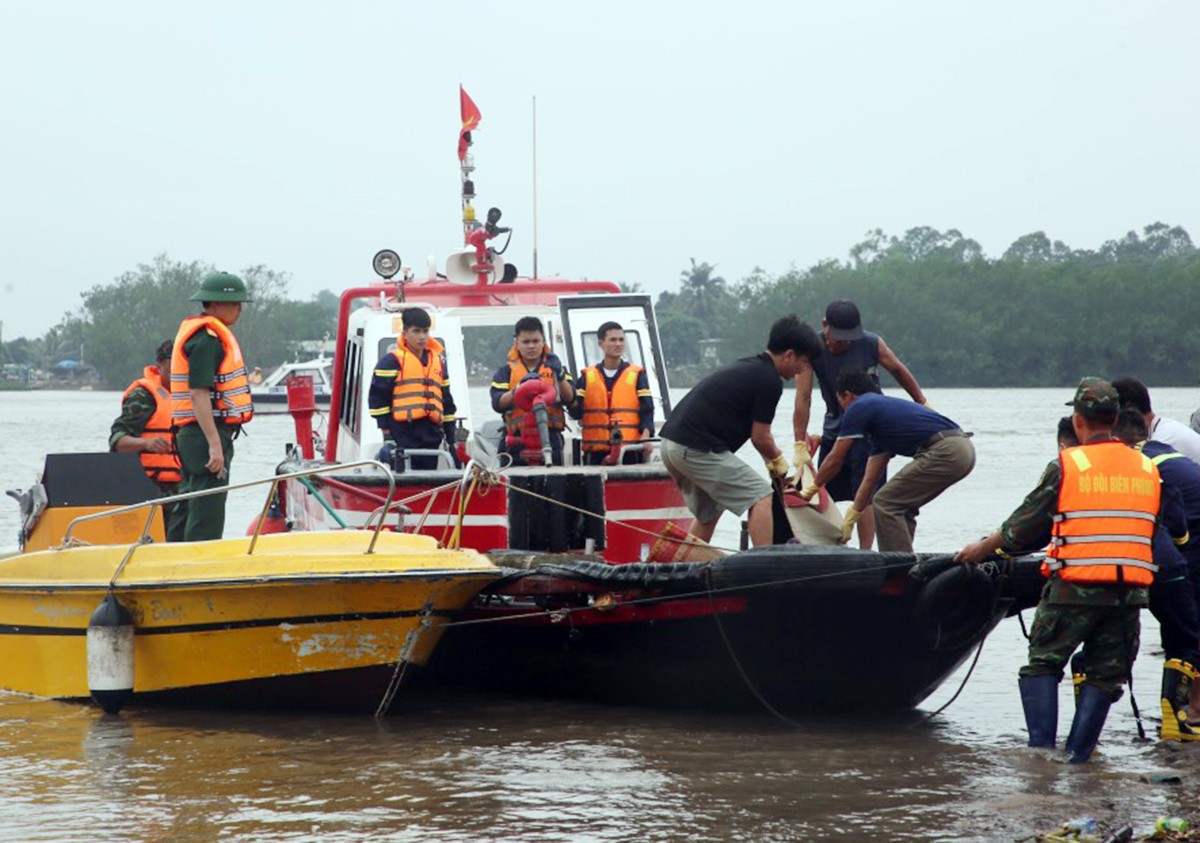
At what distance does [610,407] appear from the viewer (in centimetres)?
1029

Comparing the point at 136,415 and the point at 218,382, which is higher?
the point at 218,382

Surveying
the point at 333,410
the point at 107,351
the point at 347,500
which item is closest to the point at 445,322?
the point at 333,410

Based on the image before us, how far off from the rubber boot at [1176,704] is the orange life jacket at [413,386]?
443 centimetres

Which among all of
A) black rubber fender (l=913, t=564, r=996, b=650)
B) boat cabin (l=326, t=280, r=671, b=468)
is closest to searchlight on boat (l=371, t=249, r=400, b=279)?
boat cabin (l=326, t=280, r=671, b=468)

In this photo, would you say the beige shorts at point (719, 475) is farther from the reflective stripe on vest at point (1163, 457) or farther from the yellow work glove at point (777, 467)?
the reflective stripe on vest at point (1163, 457)

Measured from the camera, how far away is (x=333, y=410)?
11781 millimetres

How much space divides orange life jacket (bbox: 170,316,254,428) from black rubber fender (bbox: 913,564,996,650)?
361 cm

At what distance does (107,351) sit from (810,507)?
9082 cm

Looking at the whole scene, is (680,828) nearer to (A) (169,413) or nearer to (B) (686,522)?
(B) (686,522)

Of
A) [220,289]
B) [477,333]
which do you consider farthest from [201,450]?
[477,333]

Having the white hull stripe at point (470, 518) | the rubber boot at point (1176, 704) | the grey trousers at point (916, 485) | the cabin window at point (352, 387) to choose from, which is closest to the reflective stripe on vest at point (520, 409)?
the white hull stripe at point (470, 518)

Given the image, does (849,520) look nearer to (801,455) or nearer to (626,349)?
(801,455)

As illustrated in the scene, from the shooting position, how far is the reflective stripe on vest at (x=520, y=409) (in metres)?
10.2

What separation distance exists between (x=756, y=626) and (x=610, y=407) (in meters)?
2.57
